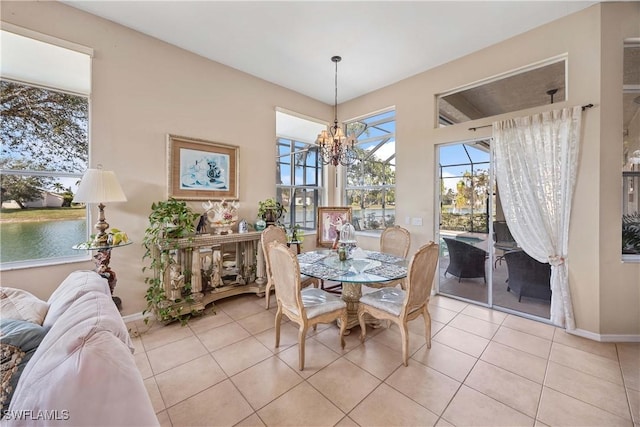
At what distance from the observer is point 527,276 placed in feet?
9.96

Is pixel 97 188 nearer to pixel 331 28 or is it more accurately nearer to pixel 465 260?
pixel 331 28

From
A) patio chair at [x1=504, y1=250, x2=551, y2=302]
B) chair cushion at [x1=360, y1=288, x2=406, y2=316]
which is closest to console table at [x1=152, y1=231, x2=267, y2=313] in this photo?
chair cushion at [x1=360, y1=288, x2=406, y2=316]

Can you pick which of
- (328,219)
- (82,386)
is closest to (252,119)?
(328,219)

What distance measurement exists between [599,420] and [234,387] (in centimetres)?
247

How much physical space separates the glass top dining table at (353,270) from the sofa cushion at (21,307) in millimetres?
1773

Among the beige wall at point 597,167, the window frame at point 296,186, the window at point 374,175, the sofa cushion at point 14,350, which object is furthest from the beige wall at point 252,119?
the sofa cushion at point 14,350

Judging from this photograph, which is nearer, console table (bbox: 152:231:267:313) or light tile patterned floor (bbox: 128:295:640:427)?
light tile patterned floor (bbox: 128:295:640:427)

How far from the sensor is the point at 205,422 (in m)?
1.61

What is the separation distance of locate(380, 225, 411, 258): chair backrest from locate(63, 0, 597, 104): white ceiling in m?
2.36

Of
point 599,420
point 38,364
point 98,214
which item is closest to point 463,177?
point 599,420

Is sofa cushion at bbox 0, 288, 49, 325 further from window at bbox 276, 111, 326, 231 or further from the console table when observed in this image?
window at bbox 276, 111, 326, 231

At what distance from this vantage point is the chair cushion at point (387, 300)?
224 centimetres

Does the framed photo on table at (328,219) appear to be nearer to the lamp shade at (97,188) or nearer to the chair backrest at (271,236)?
the chair backrest at (271,236)

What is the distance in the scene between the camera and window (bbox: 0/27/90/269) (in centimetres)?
232
